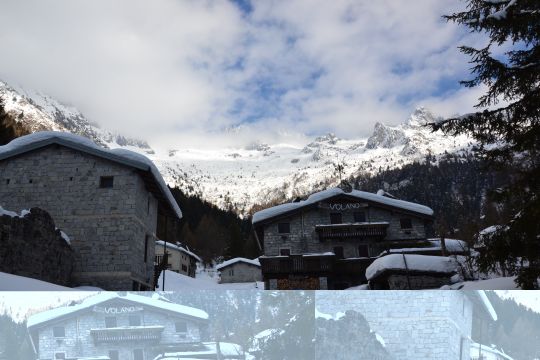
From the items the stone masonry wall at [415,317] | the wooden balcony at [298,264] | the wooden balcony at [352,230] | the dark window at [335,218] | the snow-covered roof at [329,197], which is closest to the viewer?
the stone masonry wall at [415,317]

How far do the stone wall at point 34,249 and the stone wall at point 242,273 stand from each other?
Answer: 29.1 m

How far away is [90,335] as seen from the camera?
215 inches

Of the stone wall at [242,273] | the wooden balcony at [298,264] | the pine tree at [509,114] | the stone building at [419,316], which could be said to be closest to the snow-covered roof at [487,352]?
the stone building at [419,316]

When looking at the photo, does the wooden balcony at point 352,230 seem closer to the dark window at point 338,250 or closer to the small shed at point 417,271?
the dark window at point 338,250

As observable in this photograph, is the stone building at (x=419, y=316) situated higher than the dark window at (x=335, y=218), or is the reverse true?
the dark window at (x=335, y=218)

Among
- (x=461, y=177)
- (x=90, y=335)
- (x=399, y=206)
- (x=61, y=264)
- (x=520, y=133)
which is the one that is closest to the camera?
(x=90, y=335)

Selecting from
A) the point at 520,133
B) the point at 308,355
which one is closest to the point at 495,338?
the point at 308,355

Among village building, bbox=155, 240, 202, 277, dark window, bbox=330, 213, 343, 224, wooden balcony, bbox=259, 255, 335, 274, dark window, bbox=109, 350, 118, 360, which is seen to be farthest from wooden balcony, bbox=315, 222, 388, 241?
village building, bbox=155, 240, 202, 277

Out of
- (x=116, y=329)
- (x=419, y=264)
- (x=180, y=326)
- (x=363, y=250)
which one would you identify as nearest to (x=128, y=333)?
(x=116, y=329)

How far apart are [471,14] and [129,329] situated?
24.1 feet

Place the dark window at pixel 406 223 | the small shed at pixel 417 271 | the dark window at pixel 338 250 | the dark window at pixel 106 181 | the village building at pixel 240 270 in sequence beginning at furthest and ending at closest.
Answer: the village building at pixel 240 270, the dark window at pixel 406 223, the dark window at pixel 338 250, the dark window at pixel 106 181, the small shed at pixel 417 271

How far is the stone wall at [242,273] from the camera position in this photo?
1668 inches

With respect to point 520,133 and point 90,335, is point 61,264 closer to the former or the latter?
point 90,335

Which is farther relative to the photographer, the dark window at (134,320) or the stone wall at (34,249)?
the stone wall at (34,249)
